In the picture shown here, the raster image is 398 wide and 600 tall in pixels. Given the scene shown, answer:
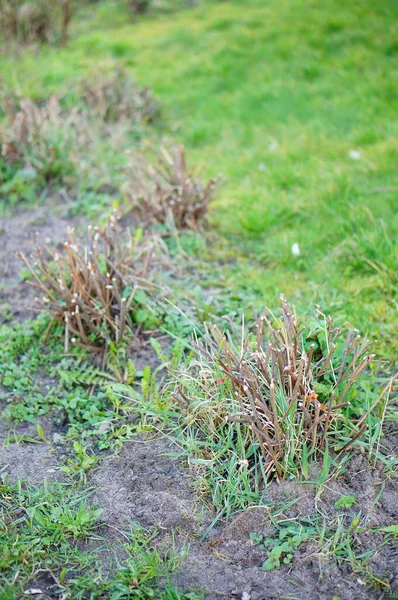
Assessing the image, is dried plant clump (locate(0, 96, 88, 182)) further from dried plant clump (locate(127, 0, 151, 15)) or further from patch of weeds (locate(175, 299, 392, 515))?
dried plant clump (locate(127, 0, 151, 15))

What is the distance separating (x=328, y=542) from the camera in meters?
2.61

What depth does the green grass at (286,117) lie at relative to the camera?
4.32 metres

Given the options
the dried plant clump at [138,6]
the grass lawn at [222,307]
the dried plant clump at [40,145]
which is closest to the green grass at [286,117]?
the grass lawn at [222,307]

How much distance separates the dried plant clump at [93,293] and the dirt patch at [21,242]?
0.77 feet

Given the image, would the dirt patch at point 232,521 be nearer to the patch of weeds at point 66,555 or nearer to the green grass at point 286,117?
the patch of weeds at point 66,555

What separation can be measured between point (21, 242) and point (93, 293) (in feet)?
4.35

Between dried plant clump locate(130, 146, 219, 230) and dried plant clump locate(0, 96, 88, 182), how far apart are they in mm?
907

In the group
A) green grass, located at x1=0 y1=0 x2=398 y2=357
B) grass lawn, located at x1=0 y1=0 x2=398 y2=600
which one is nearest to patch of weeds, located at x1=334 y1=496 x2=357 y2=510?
grass lawn, located at x1=0 y1=0 x2=398 y2=600

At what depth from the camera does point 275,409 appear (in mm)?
2744

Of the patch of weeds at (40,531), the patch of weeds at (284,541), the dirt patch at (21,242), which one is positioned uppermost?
the dirt patch at (21,242)

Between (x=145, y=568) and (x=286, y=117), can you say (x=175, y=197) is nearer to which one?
(x=286, y=117)

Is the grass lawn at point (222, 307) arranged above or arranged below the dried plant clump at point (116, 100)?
below

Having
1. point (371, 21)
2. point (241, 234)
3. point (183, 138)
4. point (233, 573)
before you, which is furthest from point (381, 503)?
point (371, 21)

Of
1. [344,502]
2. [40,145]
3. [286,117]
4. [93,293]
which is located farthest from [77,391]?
[286,117]
